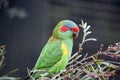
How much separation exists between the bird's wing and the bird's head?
0.04 meters

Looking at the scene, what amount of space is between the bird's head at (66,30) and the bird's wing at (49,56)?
1.5 inches

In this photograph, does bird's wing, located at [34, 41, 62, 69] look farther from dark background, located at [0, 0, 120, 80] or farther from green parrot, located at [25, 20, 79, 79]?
dark background, located at [0, 0, 120, 80]

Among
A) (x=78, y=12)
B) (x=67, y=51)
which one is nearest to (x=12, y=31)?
(x=78, y=12)

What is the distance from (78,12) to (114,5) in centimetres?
30

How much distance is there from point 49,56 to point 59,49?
0.11m

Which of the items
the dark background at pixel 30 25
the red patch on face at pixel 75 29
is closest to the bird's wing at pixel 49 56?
the red patch on face at pixel 75 29

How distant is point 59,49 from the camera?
7.89ft

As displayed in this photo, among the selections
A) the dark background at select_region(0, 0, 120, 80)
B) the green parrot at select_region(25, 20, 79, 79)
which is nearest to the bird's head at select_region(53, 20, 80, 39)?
the green parrot at select_region(25, 20, 79, 79)

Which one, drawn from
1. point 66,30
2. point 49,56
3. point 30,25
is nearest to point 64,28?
point 66,30

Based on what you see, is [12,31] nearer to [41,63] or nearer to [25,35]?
[25,35]

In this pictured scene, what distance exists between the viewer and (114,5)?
193 inches

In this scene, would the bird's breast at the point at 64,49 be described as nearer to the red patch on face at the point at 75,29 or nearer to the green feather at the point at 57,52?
the green feather at the point at 57,52

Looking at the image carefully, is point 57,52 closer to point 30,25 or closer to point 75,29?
point 75,29

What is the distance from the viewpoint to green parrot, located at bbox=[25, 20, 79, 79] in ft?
7.44
